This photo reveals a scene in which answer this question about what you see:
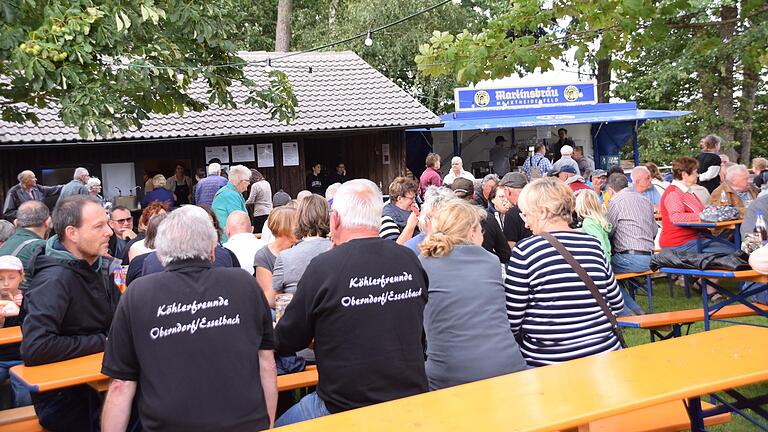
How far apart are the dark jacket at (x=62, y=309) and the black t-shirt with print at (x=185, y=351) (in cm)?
101

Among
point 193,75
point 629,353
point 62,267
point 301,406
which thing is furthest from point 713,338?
point 193,75

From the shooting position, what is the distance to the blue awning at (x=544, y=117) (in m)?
17.6

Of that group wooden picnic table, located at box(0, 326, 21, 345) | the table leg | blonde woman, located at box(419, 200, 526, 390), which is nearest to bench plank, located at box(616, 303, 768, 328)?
the table leg

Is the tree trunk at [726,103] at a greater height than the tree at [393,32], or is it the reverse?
the tree at [393,32]

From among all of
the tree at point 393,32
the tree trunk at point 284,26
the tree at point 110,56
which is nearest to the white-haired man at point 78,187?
the tree at point 110,56

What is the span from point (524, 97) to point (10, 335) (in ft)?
51.9

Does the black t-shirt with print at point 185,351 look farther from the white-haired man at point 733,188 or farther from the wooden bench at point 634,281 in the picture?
the white-haired man at point 733,188

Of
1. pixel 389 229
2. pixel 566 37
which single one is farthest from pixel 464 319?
pixel 566 37

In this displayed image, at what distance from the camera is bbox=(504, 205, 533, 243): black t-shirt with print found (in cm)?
743

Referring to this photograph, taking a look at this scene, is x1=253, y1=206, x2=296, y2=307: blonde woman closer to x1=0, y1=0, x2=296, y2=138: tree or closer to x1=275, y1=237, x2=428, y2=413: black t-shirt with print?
x1=275, y1=237, x2=428, y2=413: black t-shirt with print

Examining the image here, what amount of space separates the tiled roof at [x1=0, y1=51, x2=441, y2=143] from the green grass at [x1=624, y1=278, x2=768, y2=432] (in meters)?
7.17

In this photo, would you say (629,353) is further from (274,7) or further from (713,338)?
(274,7)

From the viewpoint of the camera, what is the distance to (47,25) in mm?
7156

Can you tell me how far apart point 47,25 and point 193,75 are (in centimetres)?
158
